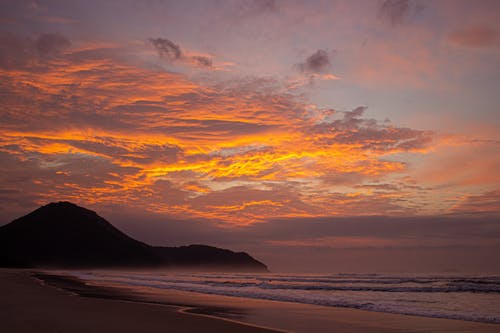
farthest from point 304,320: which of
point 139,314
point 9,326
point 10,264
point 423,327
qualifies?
point 10,264

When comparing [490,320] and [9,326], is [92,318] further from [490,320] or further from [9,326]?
[490,320]

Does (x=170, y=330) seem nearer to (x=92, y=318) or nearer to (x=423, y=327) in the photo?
(x=92, y=318)

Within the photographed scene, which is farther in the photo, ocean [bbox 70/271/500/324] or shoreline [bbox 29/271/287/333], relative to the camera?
ocean [bbox 70/271/500/324]

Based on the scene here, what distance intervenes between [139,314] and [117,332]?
4677 mm

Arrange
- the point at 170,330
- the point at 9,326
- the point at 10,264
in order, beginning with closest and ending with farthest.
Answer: the point at 9,326, the point at 170,330, the point at 10,264

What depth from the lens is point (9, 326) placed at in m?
10.9

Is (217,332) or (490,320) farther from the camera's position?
(490,320)

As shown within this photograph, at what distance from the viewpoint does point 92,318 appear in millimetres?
→ 13531

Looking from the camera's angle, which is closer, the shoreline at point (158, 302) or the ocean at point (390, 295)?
the shoreline at point (158, 302)

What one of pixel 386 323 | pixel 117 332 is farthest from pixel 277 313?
pixel 117 332

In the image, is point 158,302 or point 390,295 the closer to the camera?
point 158,302

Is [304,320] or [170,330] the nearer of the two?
[170,330]

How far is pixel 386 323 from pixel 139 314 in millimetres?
8844

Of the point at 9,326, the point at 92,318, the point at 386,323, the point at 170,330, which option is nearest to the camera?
the point at 9,326
